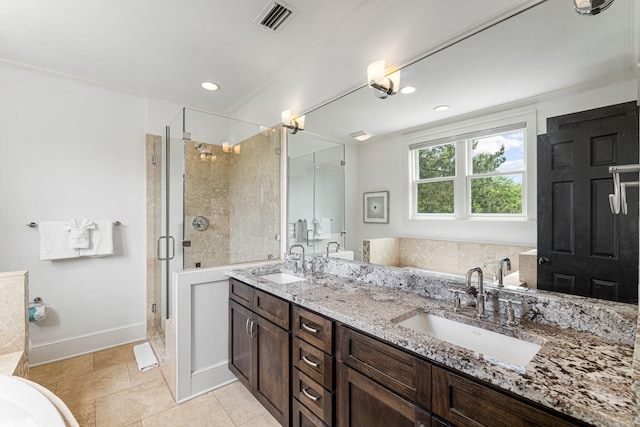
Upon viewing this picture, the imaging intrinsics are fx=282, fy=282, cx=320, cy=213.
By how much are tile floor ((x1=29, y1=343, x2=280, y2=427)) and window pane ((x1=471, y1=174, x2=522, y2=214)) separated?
181cm

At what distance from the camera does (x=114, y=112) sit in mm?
2865

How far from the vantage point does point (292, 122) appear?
2.52 m

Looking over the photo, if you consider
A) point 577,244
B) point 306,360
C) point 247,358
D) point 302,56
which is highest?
point 302,56

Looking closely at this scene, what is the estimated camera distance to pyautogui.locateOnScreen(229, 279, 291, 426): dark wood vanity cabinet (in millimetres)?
1629

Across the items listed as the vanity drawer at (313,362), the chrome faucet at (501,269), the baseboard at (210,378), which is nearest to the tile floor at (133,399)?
the baseboard at (210,378)

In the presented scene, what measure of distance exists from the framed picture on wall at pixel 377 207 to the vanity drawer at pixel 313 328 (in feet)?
2.29

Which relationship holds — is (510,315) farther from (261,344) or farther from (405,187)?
(261,344)

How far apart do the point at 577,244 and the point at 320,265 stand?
1.55 metres

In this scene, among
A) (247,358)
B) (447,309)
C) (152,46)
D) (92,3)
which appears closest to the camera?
(447,309)

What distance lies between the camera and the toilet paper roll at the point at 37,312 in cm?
240

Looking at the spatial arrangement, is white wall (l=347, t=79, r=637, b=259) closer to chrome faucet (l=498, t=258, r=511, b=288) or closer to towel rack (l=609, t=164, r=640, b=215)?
chrome faucet (l=498, t=258, r=511, b=288)

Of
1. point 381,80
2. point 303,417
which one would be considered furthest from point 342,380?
point 381,80

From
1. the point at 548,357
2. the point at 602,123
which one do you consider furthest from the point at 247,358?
the point at 602,123

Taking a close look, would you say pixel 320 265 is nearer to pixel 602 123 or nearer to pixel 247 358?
pixel 247 358
